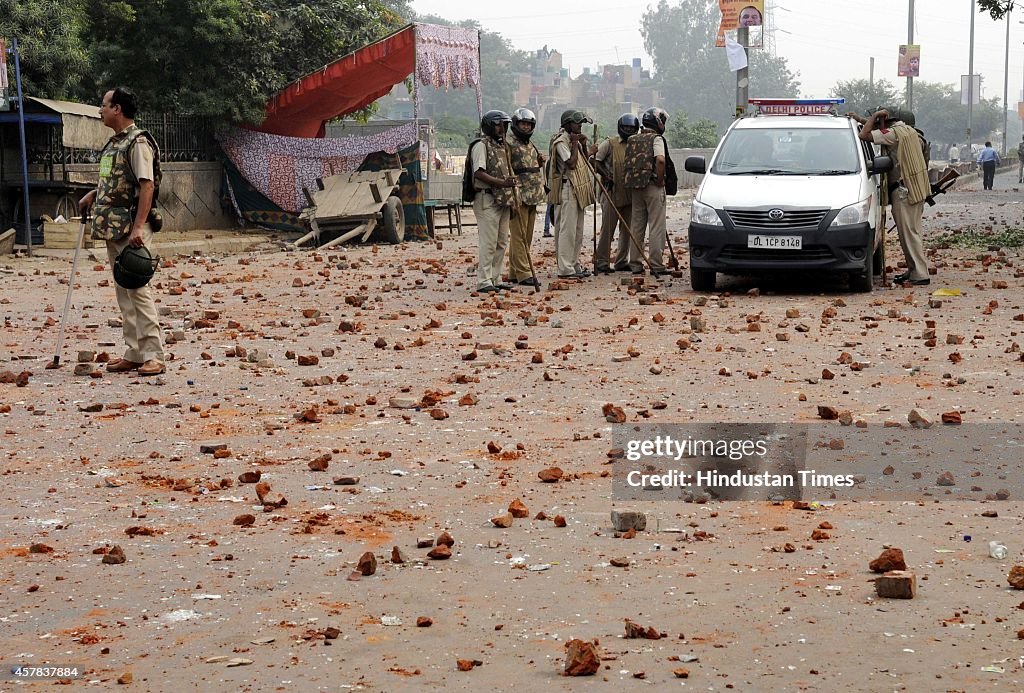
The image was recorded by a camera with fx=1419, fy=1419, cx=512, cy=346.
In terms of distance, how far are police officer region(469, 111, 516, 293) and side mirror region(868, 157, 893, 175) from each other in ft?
11.5

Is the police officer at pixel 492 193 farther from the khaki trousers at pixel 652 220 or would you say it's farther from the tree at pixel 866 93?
the tree at pixel 866 93

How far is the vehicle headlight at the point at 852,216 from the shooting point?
13.3 meters

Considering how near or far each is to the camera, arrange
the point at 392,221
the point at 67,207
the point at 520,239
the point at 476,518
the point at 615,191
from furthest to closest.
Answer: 1. the point at 392,221
2. the point at 67,207
3. the point at 615,191
4. the point at 520,239
5. the point at 476,518

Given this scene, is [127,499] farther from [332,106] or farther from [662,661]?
[332,106]

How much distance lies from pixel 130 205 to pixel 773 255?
21.3 ft

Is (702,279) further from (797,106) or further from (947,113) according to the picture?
(947,113)

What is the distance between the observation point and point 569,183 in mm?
15430

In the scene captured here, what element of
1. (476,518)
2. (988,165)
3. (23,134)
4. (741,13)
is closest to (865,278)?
(476,518)

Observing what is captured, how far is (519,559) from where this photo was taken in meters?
5.11

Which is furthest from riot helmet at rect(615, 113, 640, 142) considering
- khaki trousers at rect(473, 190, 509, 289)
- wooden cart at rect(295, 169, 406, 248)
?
wooden cart at rect(295, 169, 406, 248)

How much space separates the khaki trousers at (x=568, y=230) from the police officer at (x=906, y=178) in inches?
125

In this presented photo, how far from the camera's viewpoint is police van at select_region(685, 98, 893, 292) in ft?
43.8

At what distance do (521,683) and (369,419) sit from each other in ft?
13.2

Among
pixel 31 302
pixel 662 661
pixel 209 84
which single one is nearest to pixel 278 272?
pixel 31 302
